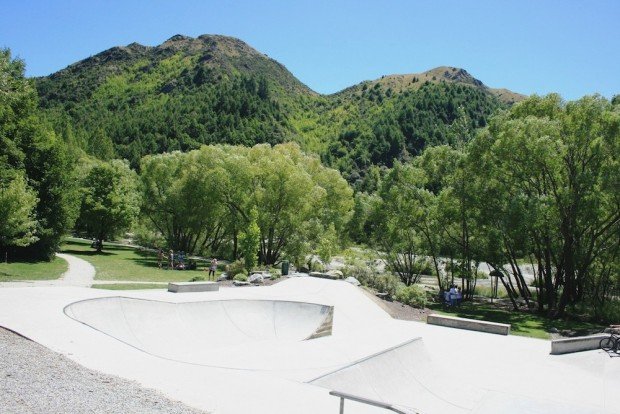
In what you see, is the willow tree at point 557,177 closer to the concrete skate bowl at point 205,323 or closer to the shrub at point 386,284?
the shrub at point 386,284

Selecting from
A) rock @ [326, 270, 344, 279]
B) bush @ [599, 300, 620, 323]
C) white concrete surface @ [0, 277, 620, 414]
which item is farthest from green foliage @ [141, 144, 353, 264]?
bush @ [599, 300, 620, 323]

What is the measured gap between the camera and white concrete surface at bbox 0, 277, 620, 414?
7.17 meters

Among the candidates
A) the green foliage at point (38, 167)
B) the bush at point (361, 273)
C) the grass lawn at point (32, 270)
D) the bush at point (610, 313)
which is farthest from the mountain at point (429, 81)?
the grass lawn at point (32, 270)

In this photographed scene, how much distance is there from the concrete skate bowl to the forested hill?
198ft

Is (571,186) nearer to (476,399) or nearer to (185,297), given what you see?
(476,399)

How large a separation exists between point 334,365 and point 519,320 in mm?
15063

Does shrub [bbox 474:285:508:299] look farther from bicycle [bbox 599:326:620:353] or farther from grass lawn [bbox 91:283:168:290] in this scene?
grass lawn [bbox 91:283:168:290]

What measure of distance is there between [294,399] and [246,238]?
→ 1964 centimetres

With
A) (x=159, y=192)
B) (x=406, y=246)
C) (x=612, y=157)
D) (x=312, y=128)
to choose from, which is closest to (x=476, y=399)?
(x=612, y=157)

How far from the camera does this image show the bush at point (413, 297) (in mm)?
22375

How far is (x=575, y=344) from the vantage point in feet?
48.8

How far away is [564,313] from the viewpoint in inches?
901

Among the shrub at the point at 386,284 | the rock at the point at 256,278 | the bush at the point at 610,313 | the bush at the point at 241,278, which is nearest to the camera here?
the bush at the point at 610,313

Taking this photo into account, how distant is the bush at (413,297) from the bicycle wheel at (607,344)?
8213 mm
